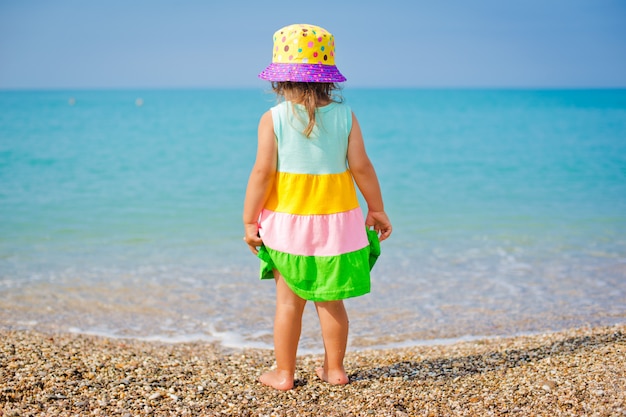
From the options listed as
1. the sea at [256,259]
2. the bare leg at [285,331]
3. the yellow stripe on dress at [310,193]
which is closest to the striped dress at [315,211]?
the yellow stripe on dress at [310,193]

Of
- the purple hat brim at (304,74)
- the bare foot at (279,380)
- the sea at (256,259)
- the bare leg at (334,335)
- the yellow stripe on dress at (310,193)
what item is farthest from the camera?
the sea at (256,259)

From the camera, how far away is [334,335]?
320 cm

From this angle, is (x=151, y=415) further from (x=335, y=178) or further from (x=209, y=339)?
(x=209, y=339)

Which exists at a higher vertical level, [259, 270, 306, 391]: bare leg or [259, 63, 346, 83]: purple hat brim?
[259, 63, 346, 83]: purple hat brim

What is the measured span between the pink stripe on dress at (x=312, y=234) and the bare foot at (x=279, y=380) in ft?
2.33

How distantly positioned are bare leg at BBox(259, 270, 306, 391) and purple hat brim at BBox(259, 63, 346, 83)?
0.95m

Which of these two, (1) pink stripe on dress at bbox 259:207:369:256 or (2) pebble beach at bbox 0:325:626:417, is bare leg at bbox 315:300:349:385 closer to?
(2) pebble beach at bbox 0:325:626:417

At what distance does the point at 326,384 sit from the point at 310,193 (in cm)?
105

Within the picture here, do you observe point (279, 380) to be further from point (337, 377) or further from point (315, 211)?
point (315, 211)

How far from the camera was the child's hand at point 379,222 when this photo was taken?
3182 mm

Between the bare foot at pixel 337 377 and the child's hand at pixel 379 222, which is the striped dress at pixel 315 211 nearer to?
the child's hand at pixel 379 222

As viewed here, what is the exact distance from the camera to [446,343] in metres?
4.79

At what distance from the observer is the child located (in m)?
2.93

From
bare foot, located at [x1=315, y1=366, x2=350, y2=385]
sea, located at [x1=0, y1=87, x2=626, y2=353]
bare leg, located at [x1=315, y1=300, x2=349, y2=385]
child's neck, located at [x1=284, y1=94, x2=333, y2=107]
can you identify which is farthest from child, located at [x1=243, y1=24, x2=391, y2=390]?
bare foot, located at [x1=315, y1=366, x2=350, y2=385]
